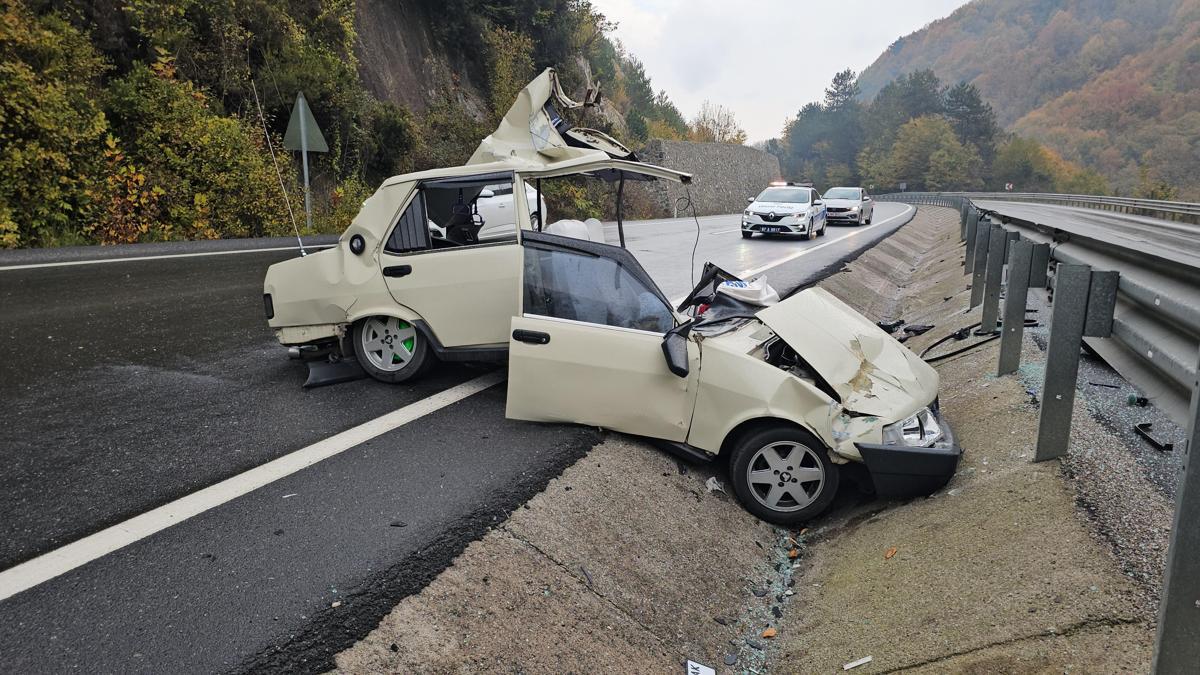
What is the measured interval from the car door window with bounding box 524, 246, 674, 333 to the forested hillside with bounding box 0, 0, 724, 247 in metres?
2.91

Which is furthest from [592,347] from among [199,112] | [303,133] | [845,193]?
[845,193]

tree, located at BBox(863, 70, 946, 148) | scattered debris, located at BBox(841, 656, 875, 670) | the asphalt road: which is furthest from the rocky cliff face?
tree, located at BBox(863, 70, 946, 148)

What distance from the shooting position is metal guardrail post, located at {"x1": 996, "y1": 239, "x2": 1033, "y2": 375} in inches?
217

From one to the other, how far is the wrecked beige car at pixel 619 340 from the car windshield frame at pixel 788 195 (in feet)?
52.6

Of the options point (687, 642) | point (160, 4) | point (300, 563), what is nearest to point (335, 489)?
point (300, 563)

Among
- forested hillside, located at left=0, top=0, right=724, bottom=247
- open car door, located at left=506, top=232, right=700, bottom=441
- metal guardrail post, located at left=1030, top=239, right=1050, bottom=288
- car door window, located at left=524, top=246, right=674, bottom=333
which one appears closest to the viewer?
open car door, located at left=506, top=232, right=700, bottom=441

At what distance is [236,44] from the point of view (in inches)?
666

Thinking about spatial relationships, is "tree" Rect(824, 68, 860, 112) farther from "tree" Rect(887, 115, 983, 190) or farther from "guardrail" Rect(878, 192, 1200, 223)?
"guardrail" Rect(878, 192, 1200, 223)

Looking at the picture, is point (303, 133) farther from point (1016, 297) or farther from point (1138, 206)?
point (1138, 206)

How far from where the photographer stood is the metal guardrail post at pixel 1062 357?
3896mm

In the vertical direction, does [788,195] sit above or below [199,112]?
below

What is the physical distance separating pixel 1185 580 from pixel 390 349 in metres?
4.95

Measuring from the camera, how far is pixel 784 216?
66.3ft

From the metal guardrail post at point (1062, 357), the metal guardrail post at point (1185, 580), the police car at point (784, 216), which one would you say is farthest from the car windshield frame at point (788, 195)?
the metal guardrail post at point (1185, 580)
